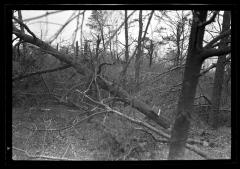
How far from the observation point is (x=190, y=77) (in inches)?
95.4

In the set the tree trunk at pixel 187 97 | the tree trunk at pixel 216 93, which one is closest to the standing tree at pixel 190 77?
the tree trunk at pixel 187 97

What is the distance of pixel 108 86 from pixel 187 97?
114 centimetres

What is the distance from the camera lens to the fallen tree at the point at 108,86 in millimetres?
3134

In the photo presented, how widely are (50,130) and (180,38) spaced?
193cm

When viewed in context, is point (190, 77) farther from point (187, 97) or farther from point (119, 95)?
point (119, 95)

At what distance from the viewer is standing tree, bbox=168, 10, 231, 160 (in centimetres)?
230

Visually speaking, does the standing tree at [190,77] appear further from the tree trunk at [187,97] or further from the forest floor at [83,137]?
the forest floor at [83,137]

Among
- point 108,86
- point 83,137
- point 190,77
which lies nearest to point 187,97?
point 190,77

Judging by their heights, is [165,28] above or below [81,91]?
above

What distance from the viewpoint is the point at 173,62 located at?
3.22m
